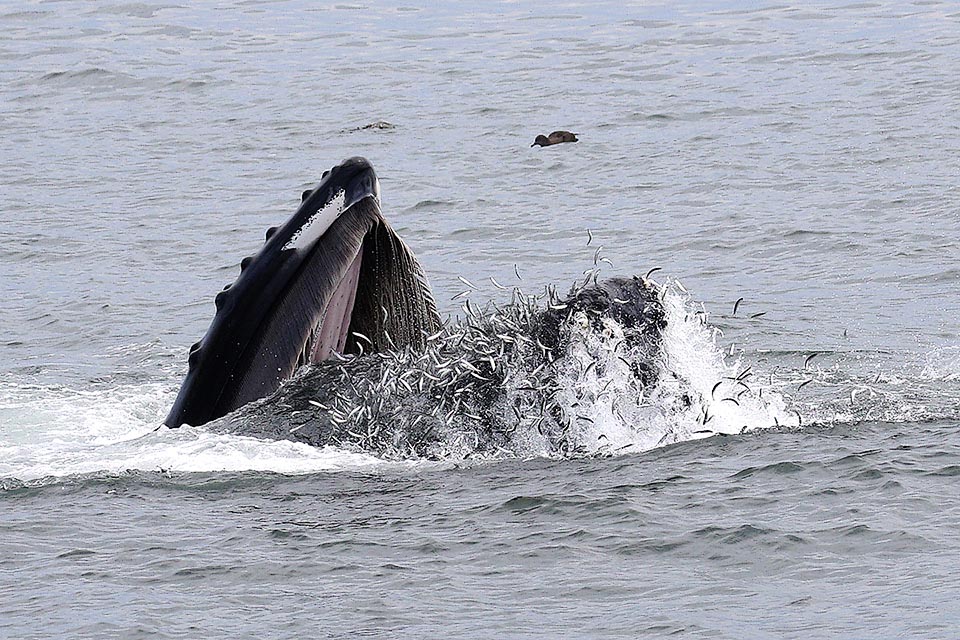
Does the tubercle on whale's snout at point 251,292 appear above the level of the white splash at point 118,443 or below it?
above

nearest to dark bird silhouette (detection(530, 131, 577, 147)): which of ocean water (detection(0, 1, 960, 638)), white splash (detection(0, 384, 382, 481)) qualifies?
ocean water (detection(0, 1, 960, 638))

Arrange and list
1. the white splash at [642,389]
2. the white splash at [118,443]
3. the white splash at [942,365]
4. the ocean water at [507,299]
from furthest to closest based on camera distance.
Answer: the white splash at [942,365], the white splash at [118,443], the white splash at [642,389], the ocean water at [507,299]

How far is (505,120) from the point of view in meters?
26.6

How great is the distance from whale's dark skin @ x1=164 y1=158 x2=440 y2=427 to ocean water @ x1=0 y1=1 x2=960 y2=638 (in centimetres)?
35

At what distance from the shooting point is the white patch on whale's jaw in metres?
8.58

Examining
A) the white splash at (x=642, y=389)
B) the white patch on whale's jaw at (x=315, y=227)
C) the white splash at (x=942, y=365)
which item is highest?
the white patch on whale's jaw at (x=315, y=227)

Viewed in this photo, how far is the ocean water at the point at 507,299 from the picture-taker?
735 centimetres

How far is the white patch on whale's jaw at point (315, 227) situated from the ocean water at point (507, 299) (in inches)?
41.7

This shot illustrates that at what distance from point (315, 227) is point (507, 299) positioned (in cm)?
660

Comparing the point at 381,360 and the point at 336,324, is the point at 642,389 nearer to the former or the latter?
the point at 381,360

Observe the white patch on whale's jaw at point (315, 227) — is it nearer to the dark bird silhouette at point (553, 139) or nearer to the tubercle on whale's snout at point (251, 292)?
the tubercle on whale's snout at point (251, 292)

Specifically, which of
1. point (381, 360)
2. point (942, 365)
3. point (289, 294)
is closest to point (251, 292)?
point (289, 294)

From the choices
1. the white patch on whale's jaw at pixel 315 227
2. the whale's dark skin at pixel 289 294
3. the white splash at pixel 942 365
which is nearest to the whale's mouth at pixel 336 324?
the whale's dark skin at pixel 289 294

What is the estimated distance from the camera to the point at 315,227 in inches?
340
